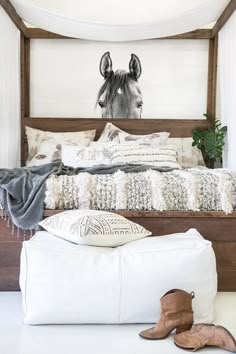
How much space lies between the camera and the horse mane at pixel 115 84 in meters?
4.57

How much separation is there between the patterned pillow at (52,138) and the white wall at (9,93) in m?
0.19

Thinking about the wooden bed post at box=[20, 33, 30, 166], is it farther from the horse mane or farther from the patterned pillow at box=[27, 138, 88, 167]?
the horse mane

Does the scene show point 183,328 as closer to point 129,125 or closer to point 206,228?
point 206,228

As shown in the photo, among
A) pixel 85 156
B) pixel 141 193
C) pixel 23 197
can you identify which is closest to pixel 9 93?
pixel 85 156

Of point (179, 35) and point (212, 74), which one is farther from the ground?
point (179, 35)

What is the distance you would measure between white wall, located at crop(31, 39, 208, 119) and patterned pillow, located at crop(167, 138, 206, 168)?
0.43 meters

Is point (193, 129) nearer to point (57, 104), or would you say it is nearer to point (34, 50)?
point (57, 104)

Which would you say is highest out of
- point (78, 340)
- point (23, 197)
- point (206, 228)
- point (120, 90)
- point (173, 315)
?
point (120, 90)

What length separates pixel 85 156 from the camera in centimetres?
368

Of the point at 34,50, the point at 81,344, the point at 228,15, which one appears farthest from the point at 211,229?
the point at 34,50


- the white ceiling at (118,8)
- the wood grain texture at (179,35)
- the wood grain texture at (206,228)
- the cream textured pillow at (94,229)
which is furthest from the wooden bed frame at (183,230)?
the white ceiling at (118,8)

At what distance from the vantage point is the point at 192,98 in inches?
183

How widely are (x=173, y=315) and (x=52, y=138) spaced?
117 inches

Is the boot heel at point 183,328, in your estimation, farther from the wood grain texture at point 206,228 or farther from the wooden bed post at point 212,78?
the wooden bed post at point 212,78
